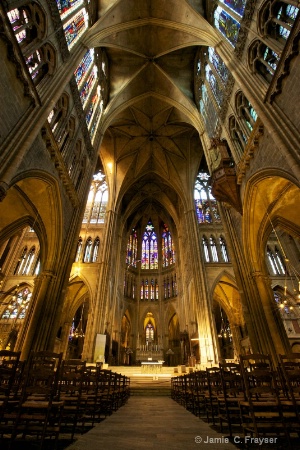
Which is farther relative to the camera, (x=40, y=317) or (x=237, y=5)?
(x=237, y=5)

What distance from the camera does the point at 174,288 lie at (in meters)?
28.0

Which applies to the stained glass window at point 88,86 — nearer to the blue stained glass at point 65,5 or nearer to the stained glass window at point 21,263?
the blue stained glass at point 65,5

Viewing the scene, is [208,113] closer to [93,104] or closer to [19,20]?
[93,104]

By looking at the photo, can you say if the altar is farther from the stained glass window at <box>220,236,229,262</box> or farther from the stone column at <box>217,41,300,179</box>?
the stone column at <box>217,41,300,179</box>

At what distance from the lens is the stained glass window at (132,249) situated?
98.2ft

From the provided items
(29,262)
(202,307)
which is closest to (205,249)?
(202,307)

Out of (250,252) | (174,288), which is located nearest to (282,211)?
(250,252)

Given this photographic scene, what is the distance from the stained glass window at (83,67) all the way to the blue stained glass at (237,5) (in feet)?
25.7

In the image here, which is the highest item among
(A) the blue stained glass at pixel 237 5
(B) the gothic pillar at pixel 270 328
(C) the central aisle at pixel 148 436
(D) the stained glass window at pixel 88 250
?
(A) the blue stained glass at pixel 237 5

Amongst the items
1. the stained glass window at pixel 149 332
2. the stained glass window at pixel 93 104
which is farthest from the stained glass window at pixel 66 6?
the stained glass window at pixel 149 332

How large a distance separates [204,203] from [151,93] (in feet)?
37.3

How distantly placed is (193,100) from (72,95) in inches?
421

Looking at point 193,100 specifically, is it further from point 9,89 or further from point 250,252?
point 9,89

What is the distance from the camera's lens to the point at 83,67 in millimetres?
12906
